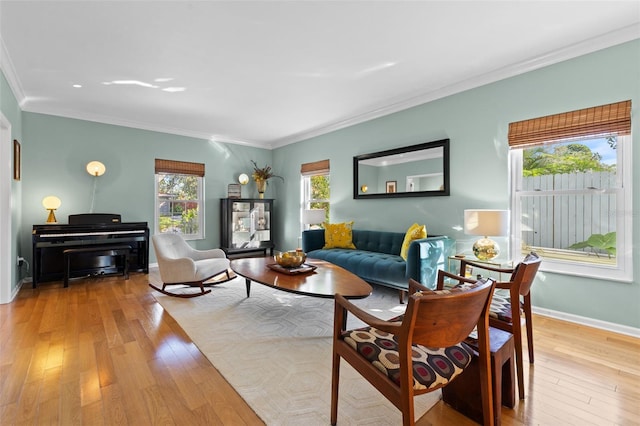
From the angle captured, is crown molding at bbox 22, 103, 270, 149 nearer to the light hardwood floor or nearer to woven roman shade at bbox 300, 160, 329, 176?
woven roman shade at bbox 300, 160, 329, 176

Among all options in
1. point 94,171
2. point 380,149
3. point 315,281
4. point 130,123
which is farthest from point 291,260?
point 130,123

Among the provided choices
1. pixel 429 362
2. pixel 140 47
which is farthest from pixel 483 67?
pixel 140 47

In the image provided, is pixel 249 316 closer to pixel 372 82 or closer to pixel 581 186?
pixel 372 82

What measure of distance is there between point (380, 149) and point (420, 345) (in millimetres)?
3747

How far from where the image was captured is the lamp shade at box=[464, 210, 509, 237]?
2957 mm

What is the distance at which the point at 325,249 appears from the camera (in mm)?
4723

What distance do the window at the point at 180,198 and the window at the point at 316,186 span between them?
6.74ft

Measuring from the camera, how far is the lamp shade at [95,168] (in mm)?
4746

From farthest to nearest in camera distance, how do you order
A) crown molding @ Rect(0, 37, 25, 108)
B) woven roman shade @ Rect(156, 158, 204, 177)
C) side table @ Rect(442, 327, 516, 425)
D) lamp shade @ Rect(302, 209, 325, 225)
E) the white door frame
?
1. woven roman shade @ Rect(156, 158, 204, 177)
2. lamp shade @ Rect(302, 209, 325, 225)
3. the white door frame
4. crown molding @ Rect(0, 37, 25, 108)
5. side table @ Rect(442, 327, 516, 425)

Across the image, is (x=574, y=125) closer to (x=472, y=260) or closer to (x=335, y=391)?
(x=472, y=260)

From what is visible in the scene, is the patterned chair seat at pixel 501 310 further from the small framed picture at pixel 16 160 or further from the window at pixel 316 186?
the small framed picture at pixel 16 160

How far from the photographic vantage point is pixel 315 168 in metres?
5.82

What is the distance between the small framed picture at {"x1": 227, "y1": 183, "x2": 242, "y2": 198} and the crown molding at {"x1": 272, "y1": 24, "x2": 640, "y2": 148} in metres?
2.49

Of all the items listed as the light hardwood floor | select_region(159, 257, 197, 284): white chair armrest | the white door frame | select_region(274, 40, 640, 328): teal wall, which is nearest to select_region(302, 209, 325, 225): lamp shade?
select_region(274, 40, 640, 328): teal wall
